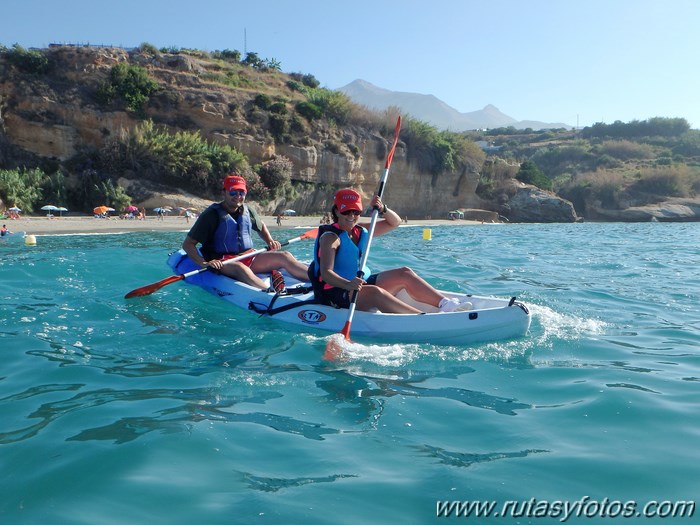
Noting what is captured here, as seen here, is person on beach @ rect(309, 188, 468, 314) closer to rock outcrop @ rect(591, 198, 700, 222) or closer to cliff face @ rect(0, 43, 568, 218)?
cliff face @ rect(0, 43, 568, 218)

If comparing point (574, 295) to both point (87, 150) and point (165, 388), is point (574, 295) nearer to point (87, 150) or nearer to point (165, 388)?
point (165, 388)

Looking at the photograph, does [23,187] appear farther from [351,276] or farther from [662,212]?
[662,212]

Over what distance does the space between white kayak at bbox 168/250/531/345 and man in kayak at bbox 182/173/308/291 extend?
87cm

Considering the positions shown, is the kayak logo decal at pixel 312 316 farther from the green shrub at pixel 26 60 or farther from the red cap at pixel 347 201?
the green shrub at pixel 26 60

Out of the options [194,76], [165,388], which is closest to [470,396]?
[165,388]

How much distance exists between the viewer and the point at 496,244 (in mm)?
18938

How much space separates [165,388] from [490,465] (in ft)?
Answer: 8.36

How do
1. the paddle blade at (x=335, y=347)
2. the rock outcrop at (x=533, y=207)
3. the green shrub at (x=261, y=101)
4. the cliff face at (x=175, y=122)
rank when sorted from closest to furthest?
the paddle blade at (x=335, y=347)
the cliff face at (x=175, y=122)
the green shrub at (x=261, y=101)
the rock outcrop at (x=533, y=207)

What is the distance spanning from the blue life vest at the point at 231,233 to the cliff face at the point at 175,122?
821 inches

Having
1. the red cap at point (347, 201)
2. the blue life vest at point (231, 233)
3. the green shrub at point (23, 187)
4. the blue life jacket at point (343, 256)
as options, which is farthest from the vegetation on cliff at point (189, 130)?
the red cap at point (347, 201)

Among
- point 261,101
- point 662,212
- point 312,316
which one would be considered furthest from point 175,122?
point 662,212

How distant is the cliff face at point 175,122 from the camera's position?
85.8ft

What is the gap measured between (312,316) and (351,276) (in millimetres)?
610

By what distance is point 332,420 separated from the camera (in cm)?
415
